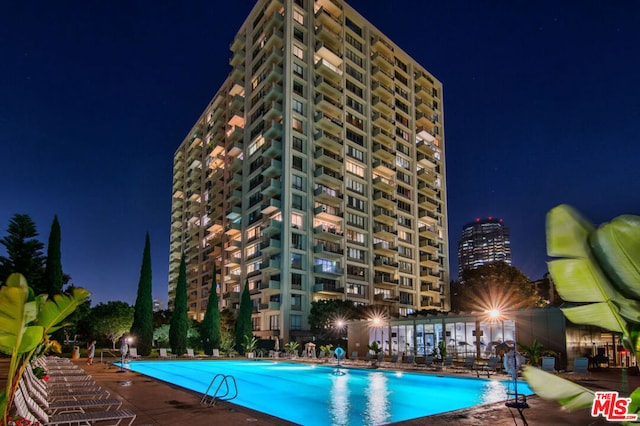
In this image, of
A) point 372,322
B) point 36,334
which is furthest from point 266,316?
point 36,334

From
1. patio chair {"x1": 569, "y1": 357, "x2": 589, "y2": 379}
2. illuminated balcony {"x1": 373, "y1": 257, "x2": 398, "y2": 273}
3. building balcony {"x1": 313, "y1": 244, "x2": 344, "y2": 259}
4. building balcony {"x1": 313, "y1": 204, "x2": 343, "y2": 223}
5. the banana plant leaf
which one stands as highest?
building balcony {"x1": 313, "y1": 204, "x2": 343, "y2": 223}

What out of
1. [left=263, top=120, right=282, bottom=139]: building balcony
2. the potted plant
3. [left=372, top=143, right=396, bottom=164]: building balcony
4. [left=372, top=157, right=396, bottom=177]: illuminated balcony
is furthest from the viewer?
[left=372, top=143, right=396, bottom=164]: building balcony

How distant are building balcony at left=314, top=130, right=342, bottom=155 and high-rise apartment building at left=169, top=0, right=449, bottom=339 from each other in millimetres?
137

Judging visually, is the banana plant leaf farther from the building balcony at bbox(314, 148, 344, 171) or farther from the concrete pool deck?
the building balcony at bbox(314, 148, 344, 171)

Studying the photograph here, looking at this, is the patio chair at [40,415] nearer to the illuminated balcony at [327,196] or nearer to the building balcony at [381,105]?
the illuminated balcony at [327,196]

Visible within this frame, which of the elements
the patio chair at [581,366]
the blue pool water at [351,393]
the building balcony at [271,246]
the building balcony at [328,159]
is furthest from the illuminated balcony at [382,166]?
the patio chair at [581,366]

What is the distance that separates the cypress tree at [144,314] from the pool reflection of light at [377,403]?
2294 centimetres

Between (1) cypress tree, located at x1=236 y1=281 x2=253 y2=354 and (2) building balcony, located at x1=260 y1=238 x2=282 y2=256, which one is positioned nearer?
(1) cypress tree, located at x1=236 y1=281 x2=253 y2=354

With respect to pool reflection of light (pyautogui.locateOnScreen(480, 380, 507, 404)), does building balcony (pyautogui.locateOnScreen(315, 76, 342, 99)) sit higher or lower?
higher

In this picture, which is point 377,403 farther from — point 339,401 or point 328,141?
point 328,141

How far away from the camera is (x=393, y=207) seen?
65.8m

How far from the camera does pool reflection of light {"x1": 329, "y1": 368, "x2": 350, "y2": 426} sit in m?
12.5

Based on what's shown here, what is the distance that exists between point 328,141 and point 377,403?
46187 mm

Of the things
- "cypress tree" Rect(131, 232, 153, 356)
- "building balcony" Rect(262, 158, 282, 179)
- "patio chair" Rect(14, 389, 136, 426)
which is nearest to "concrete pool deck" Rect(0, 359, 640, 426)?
"patio chair" Rect(14, 389, 136, 426)
